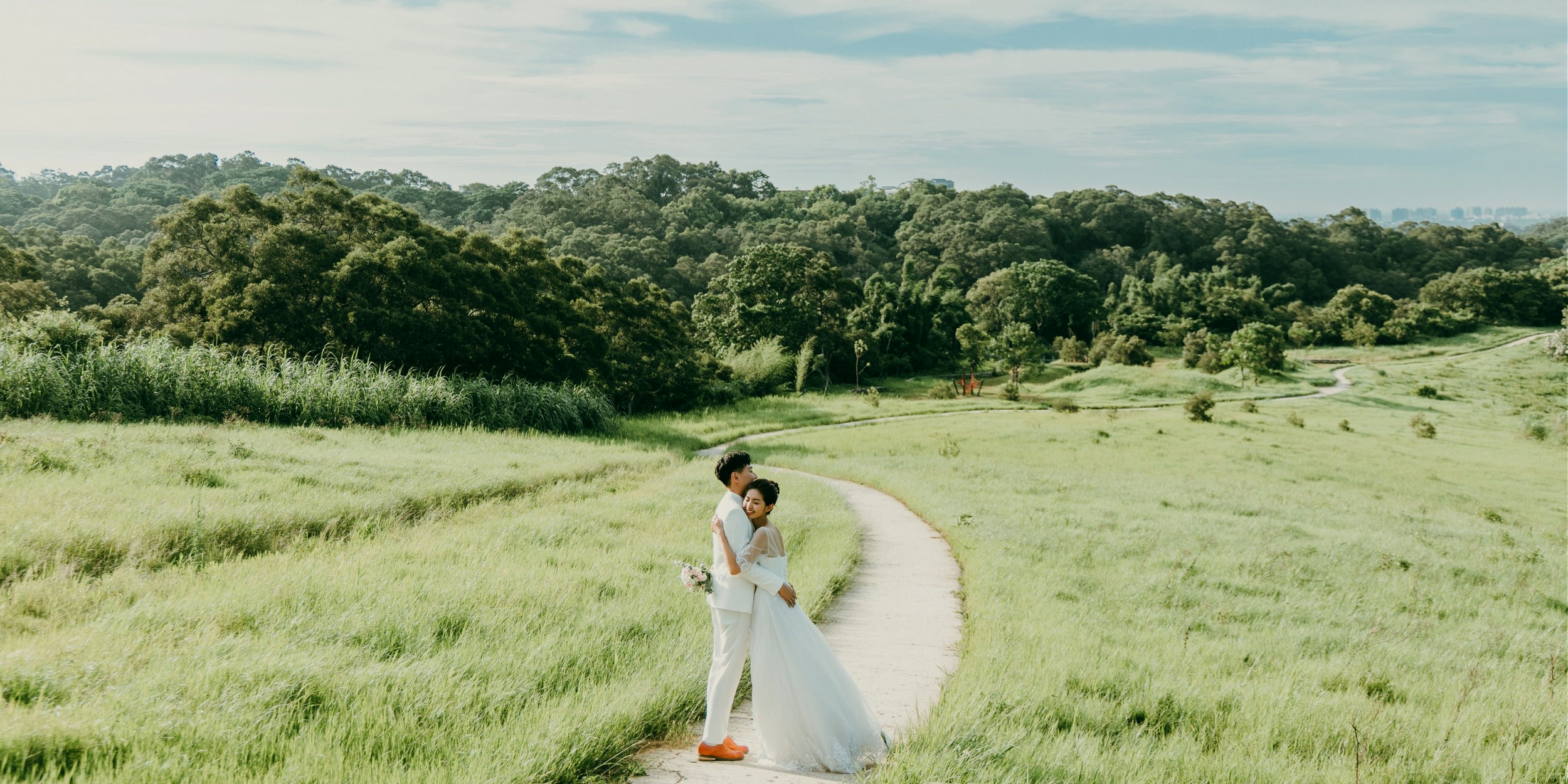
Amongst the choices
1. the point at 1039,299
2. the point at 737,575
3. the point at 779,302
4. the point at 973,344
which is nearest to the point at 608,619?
the point at 737,575

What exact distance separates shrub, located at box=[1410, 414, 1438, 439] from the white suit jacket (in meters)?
45.3

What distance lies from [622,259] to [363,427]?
168ft

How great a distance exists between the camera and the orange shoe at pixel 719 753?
5504 mm

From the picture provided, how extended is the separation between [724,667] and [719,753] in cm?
53

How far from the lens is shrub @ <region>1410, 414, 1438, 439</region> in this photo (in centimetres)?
4019

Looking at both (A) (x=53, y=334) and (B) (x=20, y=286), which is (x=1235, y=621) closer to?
(A) (x=53, y=334)

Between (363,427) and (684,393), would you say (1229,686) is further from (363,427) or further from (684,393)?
(684,393)

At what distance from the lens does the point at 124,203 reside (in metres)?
83.1

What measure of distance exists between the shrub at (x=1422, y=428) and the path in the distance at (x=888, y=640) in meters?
37.6

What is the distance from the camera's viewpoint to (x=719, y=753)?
5.51 metres

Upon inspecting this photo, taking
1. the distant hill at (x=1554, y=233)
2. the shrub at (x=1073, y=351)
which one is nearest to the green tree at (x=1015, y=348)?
the shrub at (x=1073, y=351)

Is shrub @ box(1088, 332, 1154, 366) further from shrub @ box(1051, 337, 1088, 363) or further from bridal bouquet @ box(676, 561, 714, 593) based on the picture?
bridal bouquet @ box(676, 561, 714, 593)

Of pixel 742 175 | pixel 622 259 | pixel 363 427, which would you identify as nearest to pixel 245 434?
pixel 363 427

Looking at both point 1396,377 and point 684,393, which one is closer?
point 684,393
